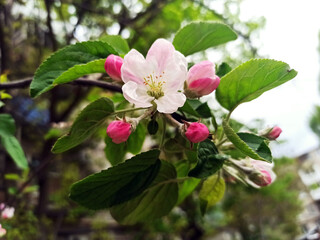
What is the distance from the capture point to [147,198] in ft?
1.47

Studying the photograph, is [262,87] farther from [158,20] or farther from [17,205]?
[158,20]

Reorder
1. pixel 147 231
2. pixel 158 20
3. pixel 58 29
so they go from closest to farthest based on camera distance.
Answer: pixel 158 20 → pixel 58 29 → pixel 147 231

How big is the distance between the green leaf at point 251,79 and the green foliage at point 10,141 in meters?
0.47

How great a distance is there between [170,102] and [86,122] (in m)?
0.14

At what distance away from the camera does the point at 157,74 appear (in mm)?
373

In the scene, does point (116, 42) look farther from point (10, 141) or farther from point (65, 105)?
point (65, 105)

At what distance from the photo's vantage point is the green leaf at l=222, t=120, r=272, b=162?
31cm

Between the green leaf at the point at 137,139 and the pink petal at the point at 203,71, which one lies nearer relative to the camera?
the pink petal at the point at 203,71

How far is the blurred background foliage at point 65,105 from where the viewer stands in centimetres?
199

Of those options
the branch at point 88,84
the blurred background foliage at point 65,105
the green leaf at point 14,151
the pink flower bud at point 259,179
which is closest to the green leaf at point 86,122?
the branch at point 88,84

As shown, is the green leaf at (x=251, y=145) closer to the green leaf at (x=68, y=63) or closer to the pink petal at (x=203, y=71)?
the pink petal at (x=203, y=71)

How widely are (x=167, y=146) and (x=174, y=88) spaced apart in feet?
0.35

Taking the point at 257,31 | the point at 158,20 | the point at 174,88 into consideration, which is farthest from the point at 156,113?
the point at 257,31

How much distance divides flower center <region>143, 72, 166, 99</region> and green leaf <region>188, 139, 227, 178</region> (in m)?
0.09
